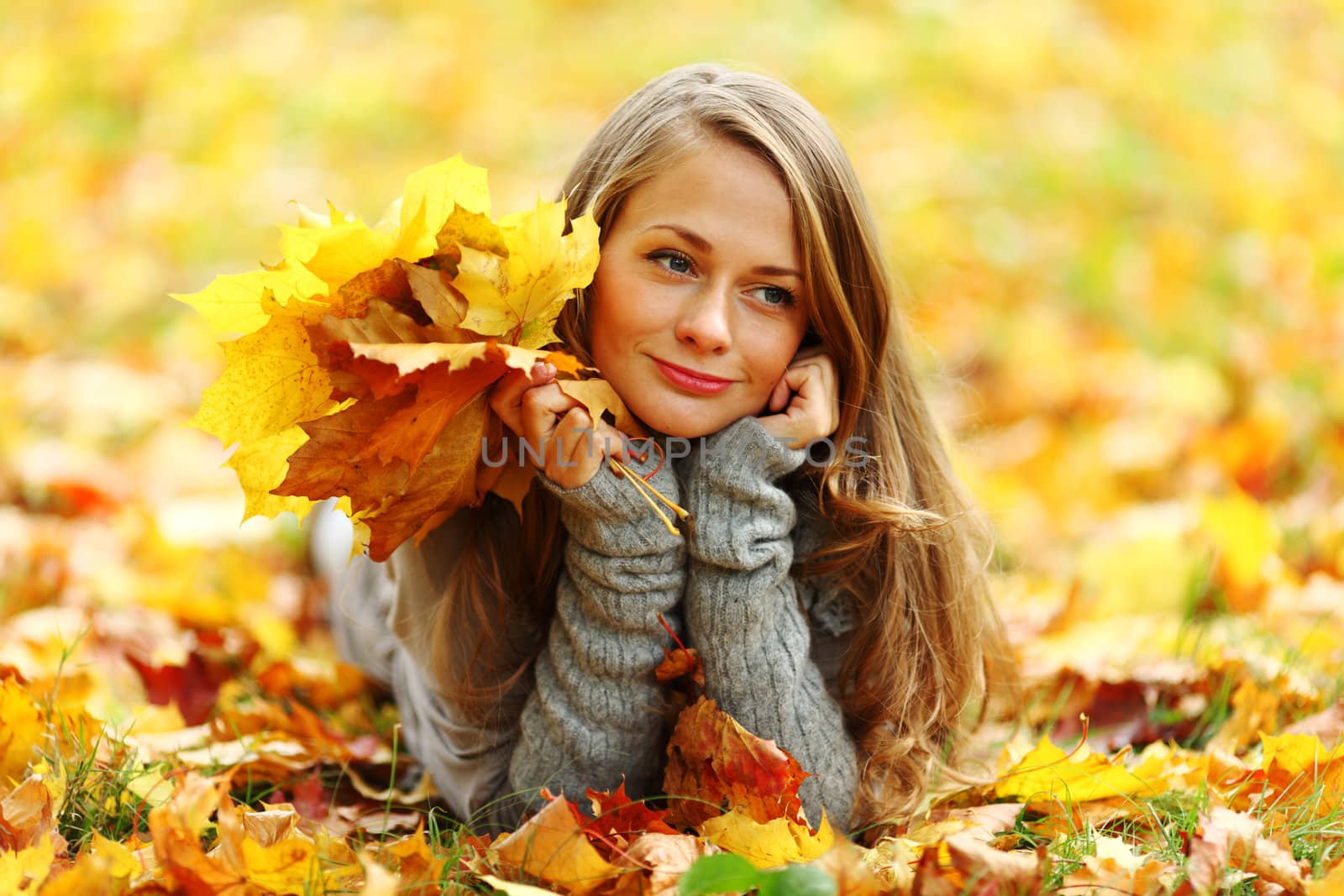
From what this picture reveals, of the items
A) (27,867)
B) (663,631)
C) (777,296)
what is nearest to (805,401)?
(777,296)

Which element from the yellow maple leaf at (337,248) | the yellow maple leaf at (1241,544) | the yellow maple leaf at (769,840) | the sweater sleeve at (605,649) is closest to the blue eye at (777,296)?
the sweater sleeve at (605,649)

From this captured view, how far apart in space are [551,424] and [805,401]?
1.53ft

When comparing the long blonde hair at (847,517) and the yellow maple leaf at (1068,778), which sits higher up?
the long blonde hair at (847,517)

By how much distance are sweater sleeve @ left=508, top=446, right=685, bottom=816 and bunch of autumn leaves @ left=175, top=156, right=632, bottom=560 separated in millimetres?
200

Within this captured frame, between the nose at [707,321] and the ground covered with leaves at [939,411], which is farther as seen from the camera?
the nose at [707,321]

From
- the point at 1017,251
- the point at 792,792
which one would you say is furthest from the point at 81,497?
the point at 1017,251

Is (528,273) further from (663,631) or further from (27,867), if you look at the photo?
(27,867)

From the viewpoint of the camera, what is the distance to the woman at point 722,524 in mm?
1835

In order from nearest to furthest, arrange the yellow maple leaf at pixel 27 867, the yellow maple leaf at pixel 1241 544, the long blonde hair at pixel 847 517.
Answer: the yellow maple leaf at pixel 27 867 < the long blonde hair at pixel 847 517 < the yellow maple leaf at pixel 1241 544

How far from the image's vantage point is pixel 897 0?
263 inches

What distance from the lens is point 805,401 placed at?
194 centimetres

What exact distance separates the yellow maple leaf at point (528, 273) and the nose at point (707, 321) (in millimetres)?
188

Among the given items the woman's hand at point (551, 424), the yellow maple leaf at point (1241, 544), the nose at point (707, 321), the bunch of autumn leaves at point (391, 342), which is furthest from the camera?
the yellow maple leaf at point (1241, 544)

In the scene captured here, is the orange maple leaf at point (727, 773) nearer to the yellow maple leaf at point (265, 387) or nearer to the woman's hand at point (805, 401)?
the woman's hand at point (805, 401)
